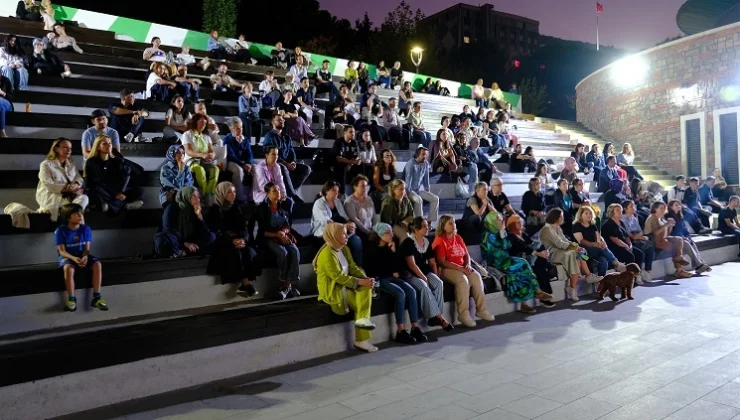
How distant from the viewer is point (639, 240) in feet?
30.3

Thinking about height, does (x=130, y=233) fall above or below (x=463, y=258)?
above

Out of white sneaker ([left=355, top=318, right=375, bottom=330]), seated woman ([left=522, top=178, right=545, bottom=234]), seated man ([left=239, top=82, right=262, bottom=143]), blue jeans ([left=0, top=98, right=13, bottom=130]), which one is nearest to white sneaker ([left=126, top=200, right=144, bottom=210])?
blue jeans ([left=0, top=98, right=13, bottom=130])

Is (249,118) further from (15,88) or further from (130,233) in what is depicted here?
(130,233)

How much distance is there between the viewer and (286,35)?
105 feet

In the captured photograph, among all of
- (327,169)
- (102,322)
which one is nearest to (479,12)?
(327,169)

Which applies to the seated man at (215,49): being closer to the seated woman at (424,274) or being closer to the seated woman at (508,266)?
the seated woman at (508,266)

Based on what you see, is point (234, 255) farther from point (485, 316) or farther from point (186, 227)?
point (485, 316)

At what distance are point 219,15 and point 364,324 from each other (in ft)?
65.7

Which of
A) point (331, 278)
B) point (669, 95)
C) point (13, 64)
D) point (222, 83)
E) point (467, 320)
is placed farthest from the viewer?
point (669, 95)

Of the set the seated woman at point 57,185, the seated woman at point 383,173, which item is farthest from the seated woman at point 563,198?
the seated woman at point 57,185

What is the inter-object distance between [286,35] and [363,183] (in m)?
27.2

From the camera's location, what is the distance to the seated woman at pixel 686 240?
9.82 meters

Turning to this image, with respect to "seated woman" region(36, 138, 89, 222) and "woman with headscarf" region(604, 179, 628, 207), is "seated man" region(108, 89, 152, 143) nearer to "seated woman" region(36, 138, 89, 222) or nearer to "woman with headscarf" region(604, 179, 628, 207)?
"seated woman" region(36, 138, 89, 222)

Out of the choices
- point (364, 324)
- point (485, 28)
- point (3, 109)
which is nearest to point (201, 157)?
point (3, 109)
